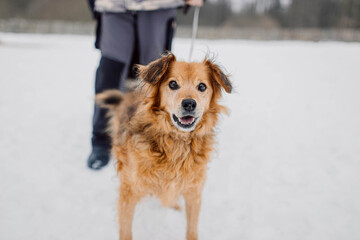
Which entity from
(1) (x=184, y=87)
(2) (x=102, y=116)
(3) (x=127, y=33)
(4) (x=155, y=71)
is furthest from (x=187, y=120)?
(2) (x=102, y=116)

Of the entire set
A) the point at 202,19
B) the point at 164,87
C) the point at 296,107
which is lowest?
the point at 296,107

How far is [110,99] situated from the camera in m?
2.48

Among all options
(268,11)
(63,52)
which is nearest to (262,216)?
(63,52)

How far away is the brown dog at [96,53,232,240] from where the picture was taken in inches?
63.9

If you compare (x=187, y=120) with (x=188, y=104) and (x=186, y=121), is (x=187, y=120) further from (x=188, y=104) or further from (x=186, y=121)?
(x=188, y=104)

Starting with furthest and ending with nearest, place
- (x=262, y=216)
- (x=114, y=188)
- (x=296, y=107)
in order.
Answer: (x=296, y=107) < (x=114, y=188) < (x=262, y=216)

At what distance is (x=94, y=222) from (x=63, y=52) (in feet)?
28.9

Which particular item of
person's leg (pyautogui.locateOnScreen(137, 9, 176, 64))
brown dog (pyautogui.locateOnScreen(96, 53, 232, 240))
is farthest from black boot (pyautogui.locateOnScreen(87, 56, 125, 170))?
brown dog (pyautogui.locateOnScreen(96, 53, 232, 240))

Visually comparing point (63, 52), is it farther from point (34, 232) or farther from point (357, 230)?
point (357, 230)

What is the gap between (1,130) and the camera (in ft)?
10.6

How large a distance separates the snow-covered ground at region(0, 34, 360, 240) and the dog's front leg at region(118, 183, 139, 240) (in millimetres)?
236

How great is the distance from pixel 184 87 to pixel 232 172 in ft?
4.37

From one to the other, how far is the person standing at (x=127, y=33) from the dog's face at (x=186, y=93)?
698 mm

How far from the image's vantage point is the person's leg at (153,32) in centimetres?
224
